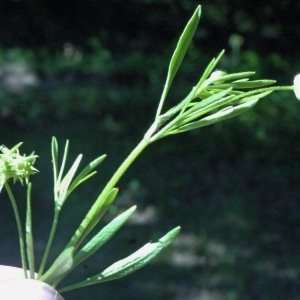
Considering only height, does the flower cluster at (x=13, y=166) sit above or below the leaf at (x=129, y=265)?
above

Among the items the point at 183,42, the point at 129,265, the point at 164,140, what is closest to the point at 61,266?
the point at 129,265

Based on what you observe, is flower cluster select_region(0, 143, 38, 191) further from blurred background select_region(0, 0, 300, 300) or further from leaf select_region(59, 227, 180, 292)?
blurred background select_region(0, 0, 300, 300)

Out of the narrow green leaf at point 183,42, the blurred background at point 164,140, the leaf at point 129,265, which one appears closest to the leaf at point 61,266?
the leaf at point 129,265

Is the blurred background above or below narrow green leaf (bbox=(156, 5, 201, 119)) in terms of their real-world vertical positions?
above

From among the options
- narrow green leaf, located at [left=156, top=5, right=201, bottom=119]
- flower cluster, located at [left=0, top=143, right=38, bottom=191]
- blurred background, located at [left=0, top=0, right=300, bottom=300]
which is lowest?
flower cluster, located at [left=0, top=143, right=38, bottom=191]

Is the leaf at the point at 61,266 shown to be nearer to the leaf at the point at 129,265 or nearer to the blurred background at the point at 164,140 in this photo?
the leaf at the point at 129,265

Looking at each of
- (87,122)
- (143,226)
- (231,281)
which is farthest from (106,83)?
(231,281)

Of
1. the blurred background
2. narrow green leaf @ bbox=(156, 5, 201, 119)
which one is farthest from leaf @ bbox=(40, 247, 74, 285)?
the blurred background

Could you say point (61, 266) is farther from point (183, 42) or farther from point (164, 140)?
point (164, 140)

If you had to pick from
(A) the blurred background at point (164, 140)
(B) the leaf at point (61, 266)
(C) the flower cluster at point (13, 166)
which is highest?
(A) the blurred background at point (164, 140)

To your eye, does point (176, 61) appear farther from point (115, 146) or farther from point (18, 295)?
point (115, 146)
